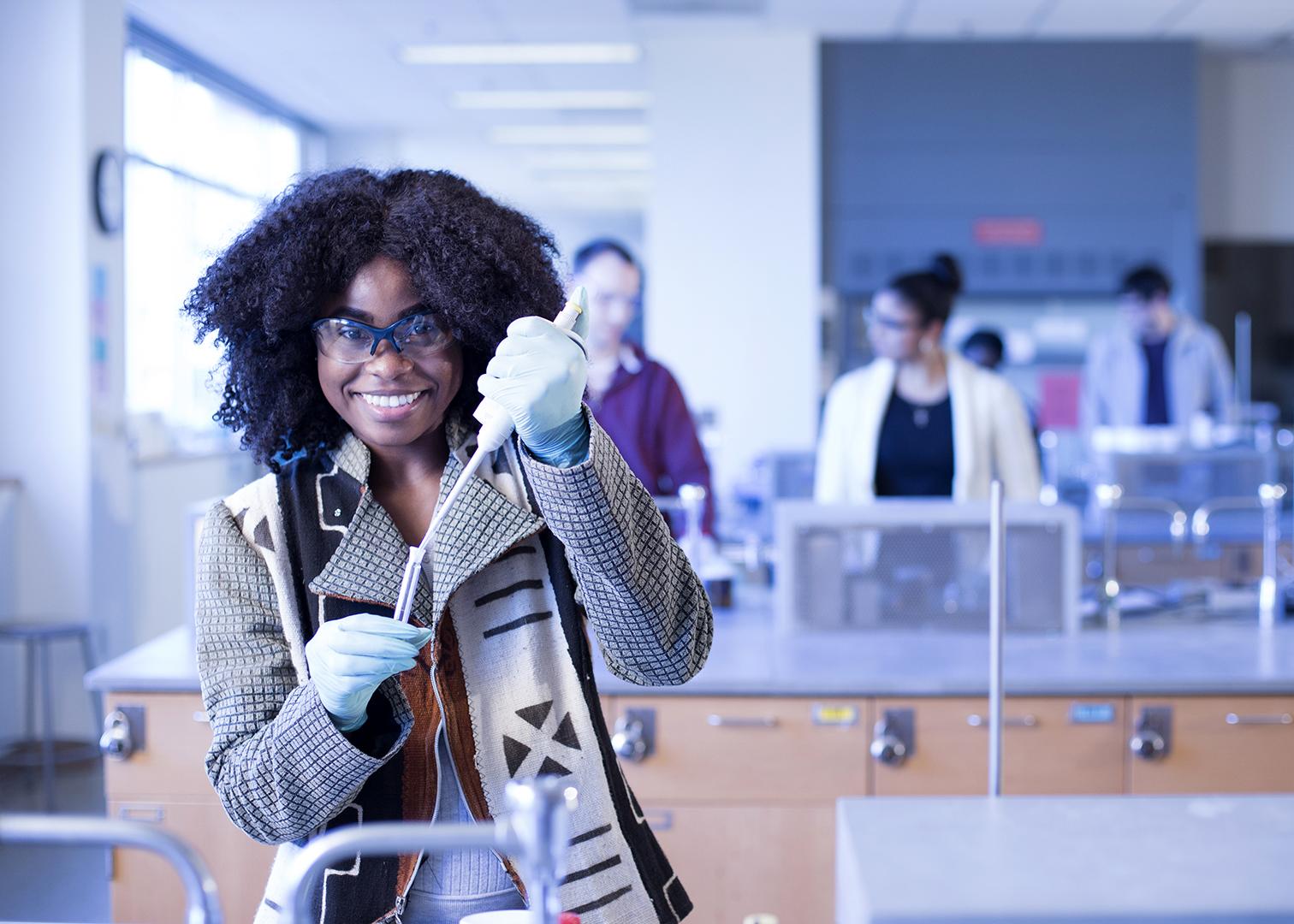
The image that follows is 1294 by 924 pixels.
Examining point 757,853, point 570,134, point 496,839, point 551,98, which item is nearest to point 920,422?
point 757,853

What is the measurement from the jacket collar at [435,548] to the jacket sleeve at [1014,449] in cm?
225

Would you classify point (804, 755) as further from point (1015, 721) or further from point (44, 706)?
point (44, 706)

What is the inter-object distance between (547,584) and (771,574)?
2.30 metres

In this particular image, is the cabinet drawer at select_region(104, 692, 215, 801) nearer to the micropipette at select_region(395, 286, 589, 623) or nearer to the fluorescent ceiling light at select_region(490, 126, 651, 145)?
the micropipette at select_region(395, 286, 589, 623)

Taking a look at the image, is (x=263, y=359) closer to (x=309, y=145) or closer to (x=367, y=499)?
(x=367, y=499)

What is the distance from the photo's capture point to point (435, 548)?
1.12 m

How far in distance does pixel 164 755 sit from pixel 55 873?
1.29 m

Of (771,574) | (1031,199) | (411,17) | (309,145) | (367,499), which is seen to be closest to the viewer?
(367,499)

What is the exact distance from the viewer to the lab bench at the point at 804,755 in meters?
2.33

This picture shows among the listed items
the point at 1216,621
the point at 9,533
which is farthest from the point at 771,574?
the point at 9,533

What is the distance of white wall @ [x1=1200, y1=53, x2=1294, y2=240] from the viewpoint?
23.4 ft

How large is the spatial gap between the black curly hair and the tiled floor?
195 cm

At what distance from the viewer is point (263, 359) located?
4.05ft

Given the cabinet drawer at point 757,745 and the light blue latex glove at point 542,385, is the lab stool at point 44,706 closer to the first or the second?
the cabinet drawer at point 757,745
